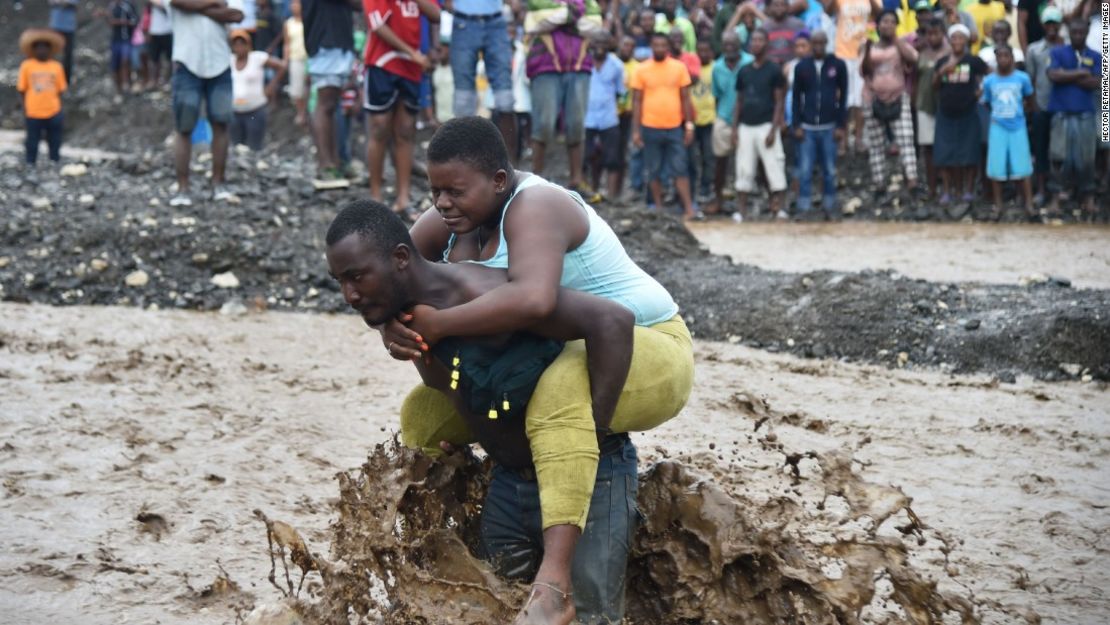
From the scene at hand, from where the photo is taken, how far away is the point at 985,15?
12.2 metres

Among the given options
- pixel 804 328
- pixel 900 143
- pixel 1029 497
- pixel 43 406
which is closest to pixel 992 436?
pixel 1029 497

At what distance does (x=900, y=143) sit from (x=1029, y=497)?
8083mm

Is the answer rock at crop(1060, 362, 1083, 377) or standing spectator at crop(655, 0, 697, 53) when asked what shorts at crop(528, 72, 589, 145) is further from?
rock at crop(1060, 362, 1083, 377)

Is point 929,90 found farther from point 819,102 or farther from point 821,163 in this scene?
point 821,163

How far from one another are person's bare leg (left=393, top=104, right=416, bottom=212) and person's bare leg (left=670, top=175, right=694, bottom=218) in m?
4.42

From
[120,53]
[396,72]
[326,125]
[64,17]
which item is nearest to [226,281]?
[396,72]

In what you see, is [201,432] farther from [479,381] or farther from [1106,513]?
[1106,513]

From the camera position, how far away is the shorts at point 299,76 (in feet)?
48.8

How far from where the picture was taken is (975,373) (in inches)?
261

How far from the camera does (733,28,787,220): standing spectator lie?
1202 centimetres

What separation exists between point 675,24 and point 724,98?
3.53 feet

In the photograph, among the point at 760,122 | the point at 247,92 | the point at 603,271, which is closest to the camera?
the point at 603,271

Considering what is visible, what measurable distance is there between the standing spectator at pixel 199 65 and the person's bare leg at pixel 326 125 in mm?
835

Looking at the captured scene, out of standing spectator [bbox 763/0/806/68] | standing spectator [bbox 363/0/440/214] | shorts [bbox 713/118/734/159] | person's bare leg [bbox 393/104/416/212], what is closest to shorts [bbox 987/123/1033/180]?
standing spectator [bbox 763/0/806/68]
